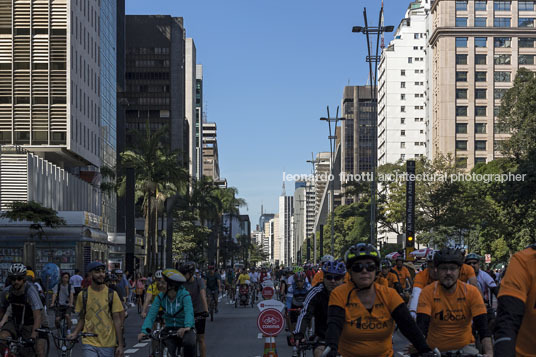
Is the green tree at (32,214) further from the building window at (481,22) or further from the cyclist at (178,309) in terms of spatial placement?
the building window at (481,22)

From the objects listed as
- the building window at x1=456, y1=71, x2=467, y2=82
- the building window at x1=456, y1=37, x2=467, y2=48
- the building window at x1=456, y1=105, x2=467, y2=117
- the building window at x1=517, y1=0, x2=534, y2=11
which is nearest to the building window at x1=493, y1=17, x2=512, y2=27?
the building window at x1=517, y1=0, x2=534, y2=11

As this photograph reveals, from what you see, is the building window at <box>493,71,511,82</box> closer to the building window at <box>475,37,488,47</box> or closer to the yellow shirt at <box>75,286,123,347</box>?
the building window at <box>475,37,488,47</box>

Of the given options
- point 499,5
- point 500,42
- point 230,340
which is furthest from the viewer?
point 500,42

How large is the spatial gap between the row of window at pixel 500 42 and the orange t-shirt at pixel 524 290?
116630 millimetres

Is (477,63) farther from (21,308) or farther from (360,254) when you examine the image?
(360,254)

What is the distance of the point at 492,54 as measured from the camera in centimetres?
11731

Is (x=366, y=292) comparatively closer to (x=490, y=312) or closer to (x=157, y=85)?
(x=490, y=312)

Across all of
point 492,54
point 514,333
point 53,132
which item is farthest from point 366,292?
point 492,54

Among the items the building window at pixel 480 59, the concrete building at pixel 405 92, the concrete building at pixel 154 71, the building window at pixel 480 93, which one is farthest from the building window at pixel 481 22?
the concrete building at pixel 154 71

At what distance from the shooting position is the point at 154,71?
5802 inches

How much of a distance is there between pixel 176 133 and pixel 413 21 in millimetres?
45259

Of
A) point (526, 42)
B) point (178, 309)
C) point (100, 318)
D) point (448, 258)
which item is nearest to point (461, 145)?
point (526, 42)

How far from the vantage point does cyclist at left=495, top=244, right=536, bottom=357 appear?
13.6 ft

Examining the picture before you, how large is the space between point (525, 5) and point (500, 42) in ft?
17.8
